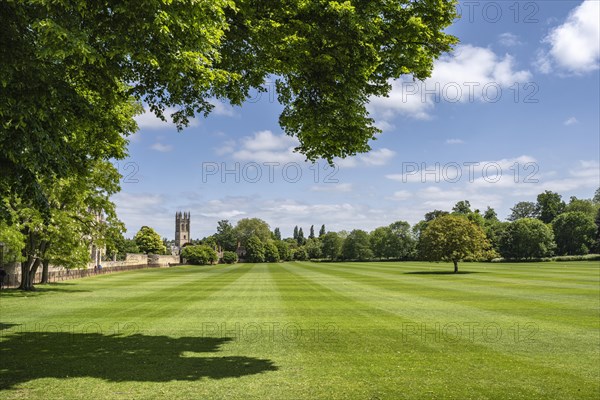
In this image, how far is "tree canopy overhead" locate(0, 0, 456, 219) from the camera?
25.6ft

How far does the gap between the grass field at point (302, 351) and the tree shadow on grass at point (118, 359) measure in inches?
1.3

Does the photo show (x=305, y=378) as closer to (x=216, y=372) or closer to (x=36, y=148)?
(x=216, y=372)

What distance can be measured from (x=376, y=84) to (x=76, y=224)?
101ft

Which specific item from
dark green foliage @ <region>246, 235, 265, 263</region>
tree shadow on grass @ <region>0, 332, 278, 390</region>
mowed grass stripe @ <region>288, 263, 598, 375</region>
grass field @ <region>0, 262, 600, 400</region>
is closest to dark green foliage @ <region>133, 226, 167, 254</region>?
dark green foliage @ <region>246, 235, 265, 263</region>

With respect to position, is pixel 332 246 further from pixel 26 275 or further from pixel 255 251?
pixel 26 275

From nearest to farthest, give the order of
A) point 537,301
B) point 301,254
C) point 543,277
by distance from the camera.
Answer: point 537,301 < point 543,277 < point 301,254

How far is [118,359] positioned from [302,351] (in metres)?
5.30

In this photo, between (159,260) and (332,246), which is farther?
(332,246)

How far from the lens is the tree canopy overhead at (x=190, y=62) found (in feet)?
A: 25.6

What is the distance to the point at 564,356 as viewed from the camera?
1319 centimetres

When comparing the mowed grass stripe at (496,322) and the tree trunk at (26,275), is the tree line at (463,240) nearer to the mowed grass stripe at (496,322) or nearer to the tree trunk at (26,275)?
the mowed grass stripe at (496,322)

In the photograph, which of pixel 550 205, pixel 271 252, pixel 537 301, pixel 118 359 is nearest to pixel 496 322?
pixel 537 301

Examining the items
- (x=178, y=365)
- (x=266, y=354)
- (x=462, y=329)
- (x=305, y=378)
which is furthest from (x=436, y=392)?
(x=462, y=329)

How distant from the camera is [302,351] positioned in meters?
13.6
